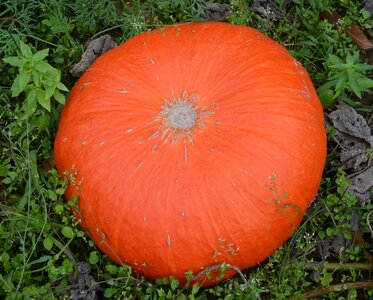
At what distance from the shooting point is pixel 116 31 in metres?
4.02

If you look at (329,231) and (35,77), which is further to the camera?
(329,231)

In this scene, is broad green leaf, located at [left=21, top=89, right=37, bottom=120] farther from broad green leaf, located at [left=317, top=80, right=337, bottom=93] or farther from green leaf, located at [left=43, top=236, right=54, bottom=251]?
broad green leaf, located at [left=317, top=80, right=337, bottom=93]

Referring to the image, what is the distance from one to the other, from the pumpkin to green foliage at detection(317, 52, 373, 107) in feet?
0.92

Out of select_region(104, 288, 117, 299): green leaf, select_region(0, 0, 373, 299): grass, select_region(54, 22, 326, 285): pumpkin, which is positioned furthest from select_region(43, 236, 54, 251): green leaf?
select_region(104, 288, 117, 299): green leaf

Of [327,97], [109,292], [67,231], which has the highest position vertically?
[327,97]

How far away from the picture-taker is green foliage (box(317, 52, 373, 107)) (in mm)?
3260

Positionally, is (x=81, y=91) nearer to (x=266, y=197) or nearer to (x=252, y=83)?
(x=252, y=83)

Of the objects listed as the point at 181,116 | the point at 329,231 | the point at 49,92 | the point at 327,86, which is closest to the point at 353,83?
the point at 327,86

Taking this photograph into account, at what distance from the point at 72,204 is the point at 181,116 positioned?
0.76m

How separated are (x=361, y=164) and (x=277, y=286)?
0.96m

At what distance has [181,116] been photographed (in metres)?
2.91

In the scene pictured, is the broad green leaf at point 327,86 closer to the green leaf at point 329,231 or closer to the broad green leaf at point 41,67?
the green leaf at point 329,231

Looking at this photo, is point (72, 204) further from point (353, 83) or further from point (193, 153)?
point (353, 83)

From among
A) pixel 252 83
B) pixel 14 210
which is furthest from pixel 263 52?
pixel 14 210
